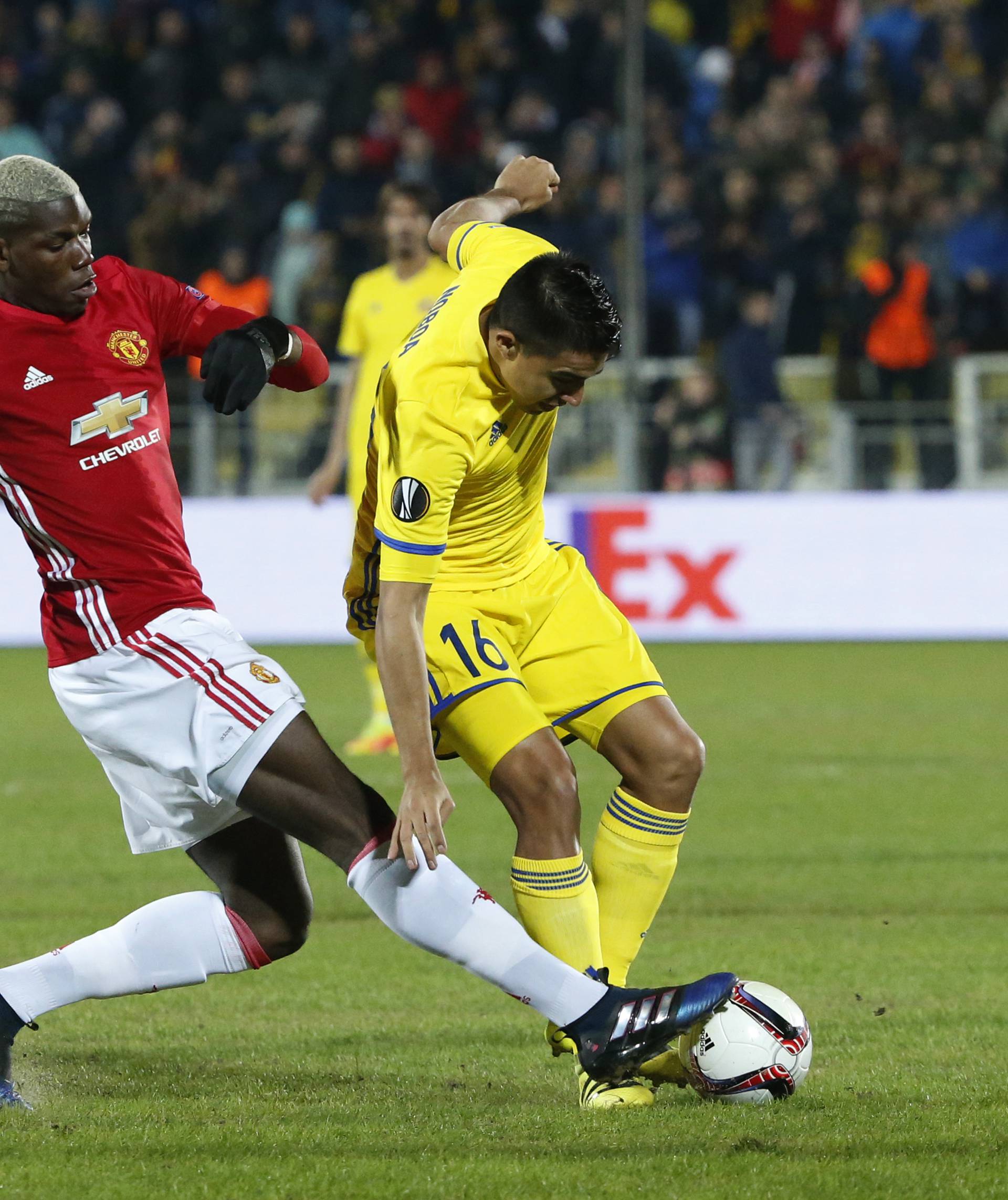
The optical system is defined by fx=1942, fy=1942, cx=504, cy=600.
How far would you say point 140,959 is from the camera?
13.4ft

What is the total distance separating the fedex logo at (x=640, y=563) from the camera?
1388 cm

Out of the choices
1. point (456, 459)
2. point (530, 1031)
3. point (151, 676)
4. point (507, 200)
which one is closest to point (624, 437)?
point (507, 200)

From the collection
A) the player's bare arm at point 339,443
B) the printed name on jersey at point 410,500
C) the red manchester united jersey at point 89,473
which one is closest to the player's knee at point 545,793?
the printed name on jersey at point 410,500

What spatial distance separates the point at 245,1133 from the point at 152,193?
43.9ft

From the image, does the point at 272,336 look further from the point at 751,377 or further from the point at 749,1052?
the point at 751,377

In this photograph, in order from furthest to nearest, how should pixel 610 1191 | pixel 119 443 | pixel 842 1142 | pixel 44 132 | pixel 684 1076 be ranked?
pixel 44 132, pixel 684 1076, pixel 119 443, pixel 842 1142, pixel 610 1191

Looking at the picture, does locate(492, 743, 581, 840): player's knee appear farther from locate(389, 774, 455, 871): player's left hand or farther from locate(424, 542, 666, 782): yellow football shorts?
locate(389, 774, 455, 871): player's left hand

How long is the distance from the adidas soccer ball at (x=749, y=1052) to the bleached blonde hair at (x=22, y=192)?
6.86 ft

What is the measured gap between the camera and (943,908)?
607 centimetres

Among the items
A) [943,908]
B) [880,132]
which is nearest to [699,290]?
[880,132]

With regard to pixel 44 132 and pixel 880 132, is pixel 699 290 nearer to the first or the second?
pixel 880 132

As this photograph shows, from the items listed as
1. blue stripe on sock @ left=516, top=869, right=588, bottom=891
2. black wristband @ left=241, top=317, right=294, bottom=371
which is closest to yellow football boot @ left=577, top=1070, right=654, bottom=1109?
blue stripe on sock @ left=516, top=869, right=588, bottom=891

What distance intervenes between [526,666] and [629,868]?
52cm

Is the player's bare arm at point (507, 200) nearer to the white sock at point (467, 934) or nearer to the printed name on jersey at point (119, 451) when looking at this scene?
the printed name on jersey at point (119, 451)
